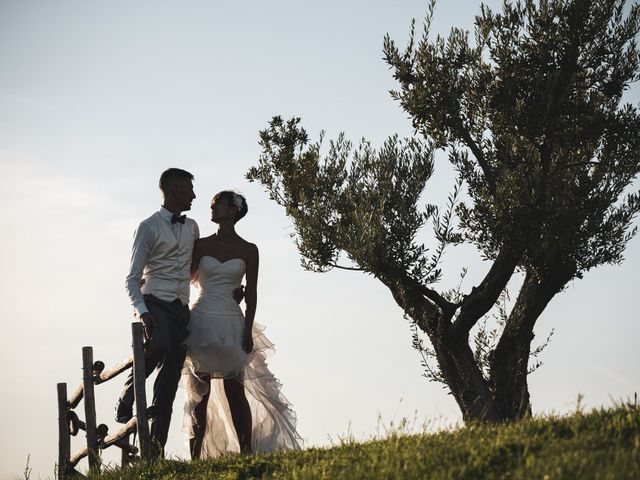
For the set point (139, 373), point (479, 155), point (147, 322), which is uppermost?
point (479, 155)

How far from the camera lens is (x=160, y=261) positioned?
432 inches

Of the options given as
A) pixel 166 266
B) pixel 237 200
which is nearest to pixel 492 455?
pixel 166 266

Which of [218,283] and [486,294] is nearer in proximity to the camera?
[218,283]

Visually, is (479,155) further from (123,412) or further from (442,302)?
(123,412)

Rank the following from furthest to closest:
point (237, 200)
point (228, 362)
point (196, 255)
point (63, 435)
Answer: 1. point (63, 435)
2. point (237, 200)
3. point (196, 255)
4. point (228, 362)

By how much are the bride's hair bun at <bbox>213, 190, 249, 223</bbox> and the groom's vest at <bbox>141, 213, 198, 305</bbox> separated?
98 cm

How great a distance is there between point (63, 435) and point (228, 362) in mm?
3828

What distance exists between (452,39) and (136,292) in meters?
8.19

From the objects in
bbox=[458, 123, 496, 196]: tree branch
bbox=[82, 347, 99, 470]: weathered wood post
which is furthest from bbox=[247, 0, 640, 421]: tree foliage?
bbox=[82, 347, 99, 470]: weathered wood post

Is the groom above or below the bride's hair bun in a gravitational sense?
below

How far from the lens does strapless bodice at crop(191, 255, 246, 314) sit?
37.6ft

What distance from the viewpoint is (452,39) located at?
50.4ft

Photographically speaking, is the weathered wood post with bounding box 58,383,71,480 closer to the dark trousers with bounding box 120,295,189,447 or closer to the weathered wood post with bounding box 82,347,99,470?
the weathered wood post with bounding box 82,347,99,470

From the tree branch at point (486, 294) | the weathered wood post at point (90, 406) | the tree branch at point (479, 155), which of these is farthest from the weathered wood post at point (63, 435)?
the tree branch at point (479, 155)
